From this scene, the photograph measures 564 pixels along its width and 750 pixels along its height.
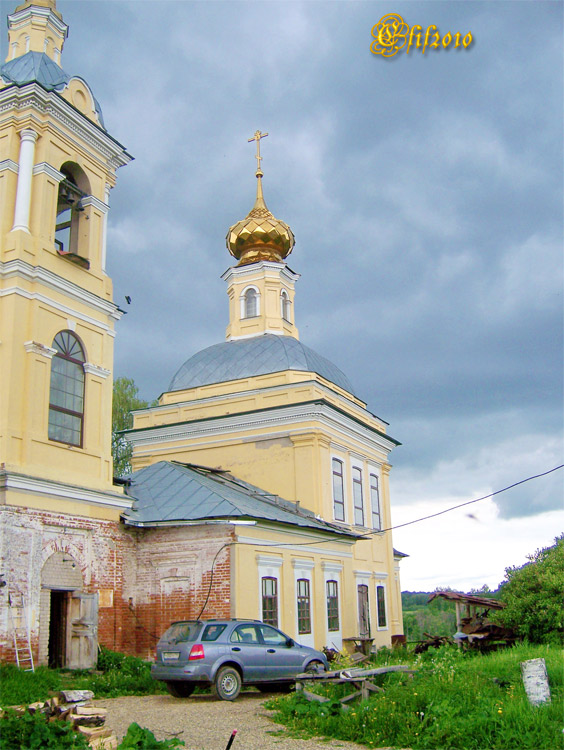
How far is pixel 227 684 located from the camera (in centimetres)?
1288

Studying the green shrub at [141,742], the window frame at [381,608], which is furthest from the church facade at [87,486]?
the green shrub at [141,742]

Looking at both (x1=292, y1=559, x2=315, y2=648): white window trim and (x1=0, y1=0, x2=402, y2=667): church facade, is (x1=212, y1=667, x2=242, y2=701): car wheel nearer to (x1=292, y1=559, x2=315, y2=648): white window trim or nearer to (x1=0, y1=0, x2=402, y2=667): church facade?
(x1=0, y1=0, x2=402, y2=667): church facade

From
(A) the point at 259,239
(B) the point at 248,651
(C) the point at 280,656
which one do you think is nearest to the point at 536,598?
(C) the point at 280,656

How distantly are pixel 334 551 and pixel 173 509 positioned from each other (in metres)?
5.90

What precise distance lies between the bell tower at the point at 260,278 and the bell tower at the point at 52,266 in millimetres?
13686

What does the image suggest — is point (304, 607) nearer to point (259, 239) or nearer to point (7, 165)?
point (7, 165)

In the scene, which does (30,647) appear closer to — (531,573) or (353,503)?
(531,573)

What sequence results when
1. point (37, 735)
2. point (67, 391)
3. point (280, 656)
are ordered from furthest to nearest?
point (67, 391)
point (280, 656)
point (37, 735)

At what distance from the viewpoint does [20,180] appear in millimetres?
16969

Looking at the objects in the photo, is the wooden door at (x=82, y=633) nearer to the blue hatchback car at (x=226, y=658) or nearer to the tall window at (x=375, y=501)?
the blue hatchback car at (x=226, y=658)

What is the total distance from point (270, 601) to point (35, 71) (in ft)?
46.9

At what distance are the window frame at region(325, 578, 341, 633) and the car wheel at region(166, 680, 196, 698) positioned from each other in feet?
29.4

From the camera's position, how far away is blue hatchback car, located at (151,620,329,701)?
12703mm

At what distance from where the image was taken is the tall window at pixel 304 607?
2042cm
